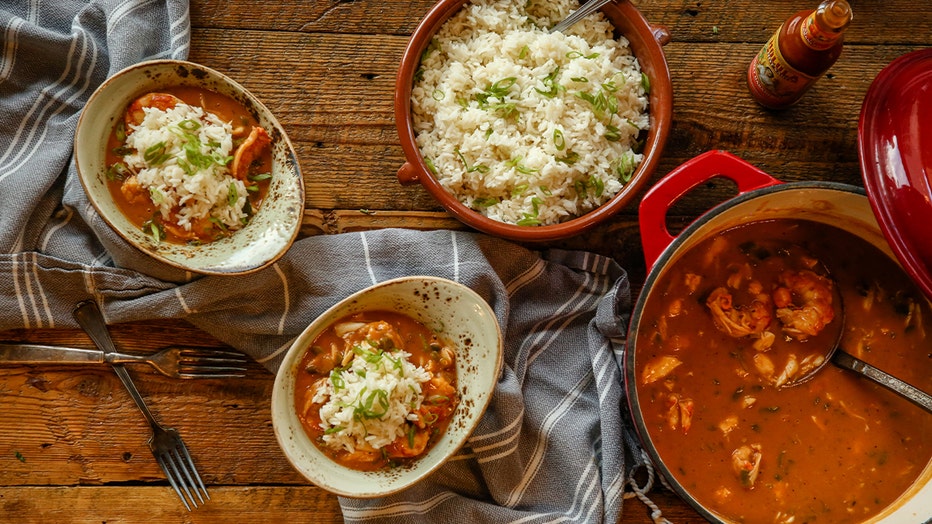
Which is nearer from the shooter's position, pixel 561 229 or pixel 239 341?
pixel 561 229

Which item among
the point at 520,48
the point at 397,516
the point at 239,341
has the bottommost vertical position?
the point at 397,516

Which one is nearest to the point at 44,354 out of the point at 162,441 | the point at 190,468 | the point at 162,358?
the point at 162,358

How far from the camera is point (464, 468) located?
2.51 metres

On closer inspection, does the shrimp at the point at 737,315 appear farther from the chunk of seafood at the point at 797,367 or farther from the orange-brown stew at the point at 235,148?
the orange-brown stew at the point at 235,148

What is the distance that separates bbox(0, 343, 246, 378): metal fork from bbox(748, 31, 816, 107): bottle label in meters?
2.07

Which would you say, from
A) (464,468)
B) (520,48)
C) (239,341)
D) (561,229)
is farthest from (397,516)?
(520,48)

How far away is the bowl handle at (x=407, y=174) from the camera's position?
7.64ft

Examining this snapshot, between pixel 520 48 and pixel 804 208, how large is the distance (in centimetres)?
107

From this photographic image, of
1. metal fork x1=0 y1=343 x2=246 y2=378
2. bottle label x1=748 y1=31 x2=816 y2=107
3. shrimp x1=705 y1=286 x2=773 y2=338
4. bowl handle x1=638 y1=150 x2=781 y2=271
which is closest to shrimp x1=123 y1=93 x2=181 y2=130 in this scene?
metal fork x1=0 y1=343 x2=246 y2=378

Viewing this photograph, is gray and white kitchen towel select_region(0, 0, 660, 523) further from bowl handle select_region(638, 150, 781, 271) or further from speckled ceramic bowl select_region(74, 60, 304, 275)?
bowl handle select_region(638, 150, 781, 271)

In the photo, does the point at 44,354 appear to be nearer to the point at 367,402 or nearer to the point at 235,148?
the point at 235,148

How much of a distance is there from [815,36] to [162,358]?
93.2 inches

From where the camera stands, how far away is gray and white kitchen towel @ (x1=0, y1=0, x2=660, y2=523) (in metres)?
2.39

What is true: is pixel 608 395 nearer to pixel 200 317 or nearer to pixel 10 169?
pixel 200 317
